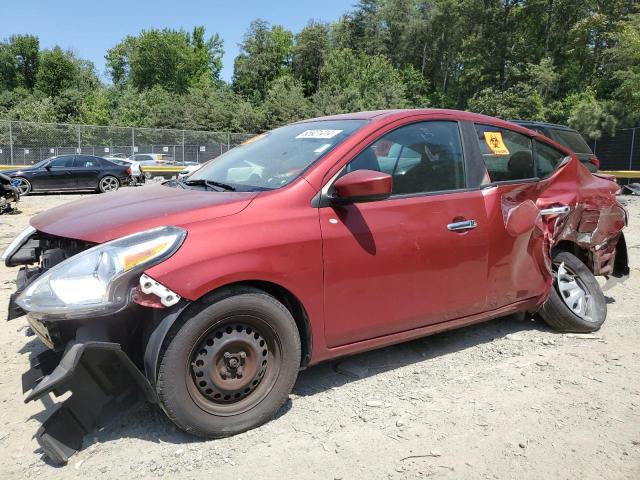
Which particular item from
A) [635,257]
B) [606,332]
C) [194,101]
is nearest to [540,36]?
[194,101]

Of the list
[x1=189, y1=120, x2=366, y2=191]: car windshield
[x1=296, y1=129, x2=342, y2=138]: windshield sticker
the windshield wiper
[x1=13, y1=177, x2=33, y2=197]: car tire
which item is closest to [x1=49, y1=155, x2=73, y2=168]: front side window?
[x1=13, y1=177, x2=33, y2=197]: car tire

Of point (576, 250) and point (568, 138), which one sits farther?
point (568, 138)

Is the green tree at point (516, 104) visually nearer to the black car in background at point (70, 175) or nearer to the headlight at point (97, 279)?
the black car in background at point (70, 175)

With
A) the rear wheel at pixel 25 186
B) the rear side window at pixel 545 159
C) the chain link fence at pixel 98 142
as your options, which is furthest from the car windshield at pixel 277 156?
the chain link fence at pixel 98 142

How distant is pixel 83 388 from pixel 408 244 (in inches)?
75.1

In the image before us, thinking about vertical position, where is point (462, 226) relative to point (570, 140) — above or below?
below

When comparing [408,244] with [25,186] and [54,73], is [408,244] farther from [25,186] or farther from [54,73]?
[54,73]

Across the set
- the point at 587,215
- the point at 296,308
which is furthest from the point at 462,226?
the point at 587,215

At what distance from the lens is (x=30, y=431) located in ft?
9.11

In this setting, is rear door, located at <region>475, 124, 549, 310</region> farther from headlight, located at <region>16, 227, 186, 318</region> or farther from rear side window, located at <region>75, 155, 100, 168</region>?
rear side window, located at <region>75, 155, 100, 168</region>

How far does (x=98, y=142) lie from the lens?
27.0 m

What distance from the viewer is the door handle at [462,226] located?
336 cm

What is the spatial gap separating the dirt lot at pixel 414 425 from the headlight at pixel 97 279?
0.77 meters

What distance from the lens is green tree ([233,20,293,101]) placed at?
7103cm
